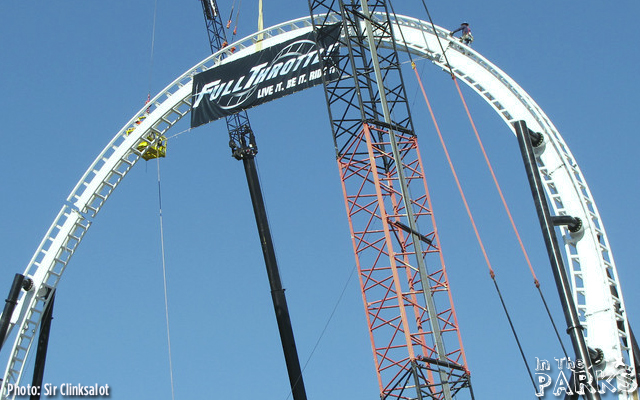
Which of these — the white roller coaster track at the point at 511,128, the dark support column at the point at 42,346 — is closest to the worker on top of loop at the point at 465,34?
the white roller coaster track at the point at 511,128

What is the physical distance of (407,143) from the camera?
122ft

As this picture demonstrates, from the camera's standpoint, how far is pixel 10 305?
39875 millimetres

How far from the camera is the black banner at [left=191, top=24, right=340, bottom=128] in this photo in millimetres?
40875

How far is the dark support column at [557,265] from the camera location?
93.9 ft

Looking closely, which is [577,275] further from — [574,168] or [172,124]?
[172,124]

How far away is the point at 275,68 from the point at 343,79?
420cm

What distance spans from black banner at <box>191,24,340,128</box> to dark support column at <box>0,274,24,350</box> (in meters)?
10.4

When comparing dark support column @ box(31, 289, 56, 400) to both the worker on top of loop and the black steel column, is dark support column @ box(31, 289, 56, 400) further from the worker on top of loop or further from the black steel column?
the worker on top of loop

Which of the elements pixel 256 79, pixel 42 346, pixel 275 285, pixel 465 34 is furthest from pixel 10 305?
pixel 465 34

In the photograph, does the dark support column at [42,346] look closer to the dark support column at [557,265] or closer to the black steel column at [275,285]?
the black steel column at [275,285]

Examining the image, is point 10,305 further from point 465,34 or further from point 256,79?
point 465,34

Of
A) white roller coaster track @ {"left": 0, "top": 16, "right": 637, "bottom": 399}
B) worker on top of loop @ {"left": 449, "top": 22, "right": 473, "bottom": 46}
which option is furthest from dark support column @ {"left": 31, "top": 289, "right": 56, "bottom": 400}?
worker on top of loop @ {"left": 449, "top": 22, "right": 473, "bottom": 46}

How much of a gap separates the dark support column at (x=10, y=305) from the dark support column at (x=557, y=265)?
72.7 ft

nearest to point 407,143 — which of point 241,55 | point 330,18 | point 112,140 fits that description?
point 330,18
